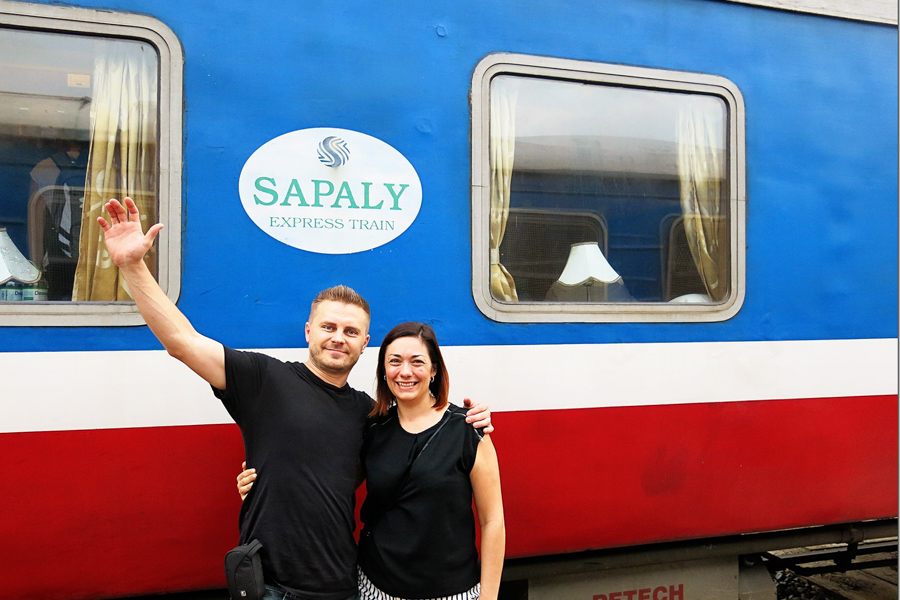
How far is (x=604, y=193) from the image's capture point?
2.87 m

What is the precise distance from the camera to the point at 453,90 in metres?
2.64

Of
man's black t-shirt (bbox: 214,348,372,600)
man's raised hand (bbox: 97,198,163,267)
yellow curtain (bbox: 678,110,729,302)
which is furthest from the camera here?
yellow curtain (bbox: 678,110,729,302)

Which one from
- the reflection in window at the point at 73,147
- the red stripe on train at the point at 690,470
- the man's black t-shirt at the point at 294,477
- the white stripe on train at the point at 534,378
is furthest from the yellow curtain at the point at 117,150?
the red stripe on train at the point at 690,470

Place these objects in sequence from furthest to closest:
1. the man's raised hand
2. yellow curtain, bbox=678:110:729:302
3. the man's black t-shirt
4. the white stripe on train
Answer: yellow curtain, bbox=678:110:729:302 < the white stripe on train < the man's black t-shirt < the man's raised hand

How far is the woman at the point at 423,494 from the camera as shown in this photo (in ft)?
6.51

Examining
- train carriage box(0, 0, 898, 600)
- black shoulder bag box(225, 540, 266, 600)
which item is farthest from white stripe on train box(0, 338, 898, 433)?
black shoulder bag box(225, 540, 266, 600)

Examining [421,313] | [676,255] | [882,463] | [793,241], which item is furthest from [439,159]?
[882,463]

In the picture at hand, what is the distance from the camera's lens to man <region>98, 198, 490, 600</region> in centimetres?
191

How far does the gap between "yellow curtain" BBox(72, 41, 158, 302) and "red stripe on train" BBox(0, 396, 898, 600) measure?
525 mm

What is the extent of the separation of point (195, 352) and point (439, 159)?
114 cm

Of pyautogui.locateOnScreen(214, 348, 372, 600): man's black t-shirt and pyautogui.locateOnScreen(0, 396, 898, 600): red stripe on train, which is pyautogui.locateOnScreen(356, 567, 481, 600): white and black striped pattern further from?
pyautogui.locateOnScreen(0, 396, 898, 600): red stripe on train

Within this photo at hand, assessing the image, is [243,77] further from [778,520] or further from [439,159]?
[778,520]

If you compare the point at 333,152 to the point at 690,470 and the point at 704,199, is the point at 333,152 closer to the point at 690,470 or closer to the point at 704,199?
the point at 704,199

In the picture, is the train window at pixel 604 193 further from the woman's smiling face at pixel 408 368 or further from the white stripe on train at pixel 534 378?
the woman's smiling face at pixel 408 368
